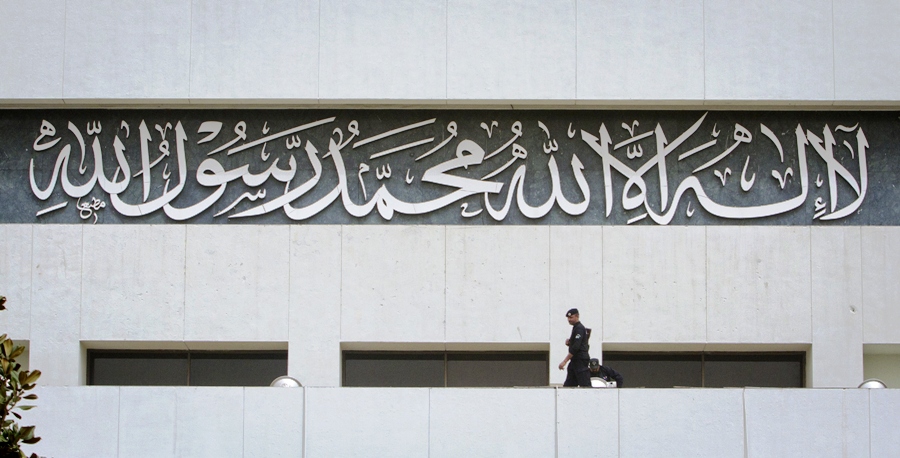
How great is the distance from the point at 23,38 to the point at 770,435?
8.57 meters

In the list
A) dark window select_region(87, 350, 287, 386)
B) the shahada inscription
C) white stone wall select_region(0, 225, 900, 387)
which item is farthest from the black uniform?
dark window select_region(87, 350, 287, 386)

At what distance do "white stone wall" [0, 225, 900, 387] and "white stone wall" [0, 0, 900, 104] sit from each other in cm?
142

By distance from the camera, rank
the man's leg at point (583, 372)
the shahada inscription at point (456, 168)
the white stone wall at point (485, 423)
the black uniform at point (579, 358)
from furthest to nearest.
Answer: the shahada inscription at point (456, 168) < the man's leg at point (583, 372) < the black uniform at point (579, 358) < the white stone wall at point (485, 423)

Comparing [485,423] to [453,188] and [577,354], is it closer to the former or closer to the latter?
[577,354]

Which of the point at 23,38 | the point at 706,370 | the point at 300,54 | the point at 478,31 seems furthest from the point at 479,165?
the point at 23,38

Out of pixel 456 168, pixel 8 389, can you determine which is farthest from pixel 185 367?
pixel 8 389

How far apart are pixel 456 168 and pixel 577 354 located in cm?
275

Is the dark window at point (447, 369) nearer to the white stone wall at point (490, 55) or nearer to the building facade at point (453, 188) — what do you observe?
the building facade at point (453, 188)

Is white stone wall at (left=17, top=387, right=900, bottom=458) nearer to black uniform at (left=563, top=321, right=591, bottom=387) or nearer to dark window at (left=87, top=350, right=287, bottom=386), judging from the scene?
black uniform at (left=563, top=321, right=591, bottom=387)

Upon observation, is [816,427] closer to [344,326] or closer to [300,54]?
[344,326]

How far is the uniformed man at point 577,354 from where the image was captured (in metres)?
11.0

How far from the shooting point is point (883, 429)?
10.9 meters

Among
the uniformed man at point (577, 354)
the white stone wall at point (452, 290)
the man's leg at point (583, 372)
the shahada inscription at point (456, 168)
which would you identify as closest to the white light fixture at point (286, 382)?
the white stone wall at point (452, 290)

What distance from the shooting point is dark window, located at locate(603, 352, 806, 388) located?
41.7 ft
